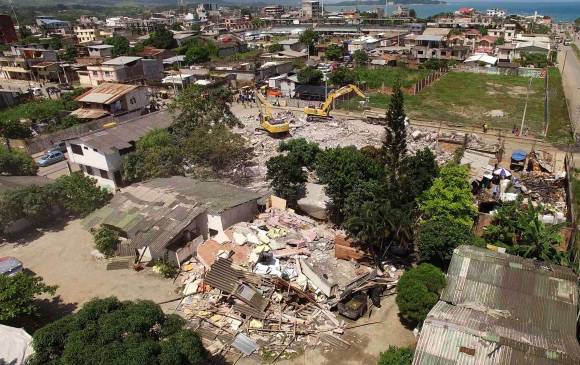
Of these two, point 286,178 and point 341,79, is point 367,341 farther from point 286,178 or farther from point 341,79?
point 341,79

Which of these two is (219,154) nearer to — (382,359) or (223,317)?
(223,317)

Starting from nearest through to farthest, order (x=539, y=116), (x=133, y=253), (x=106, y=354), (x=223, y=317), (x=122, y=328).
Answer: (x=106, y=354) → (x=122, y=328) → (x=223, y=317) → (x=133, y=253) → (x=539, y=116)

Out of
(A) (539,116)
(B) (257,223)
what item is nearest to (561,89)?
(A) (539,116)

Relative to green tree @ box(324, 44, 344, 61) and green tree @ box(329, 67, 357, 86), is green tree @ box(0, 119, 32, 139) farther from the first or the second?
green tree @ box(324, 44, 344, 61)

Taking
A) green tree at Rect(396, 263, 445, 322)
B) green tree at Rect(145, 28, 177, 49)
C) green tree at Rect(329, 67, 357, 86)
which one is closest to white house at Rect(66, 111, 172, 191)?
green tree at Rect(396, 263, 445, 322)

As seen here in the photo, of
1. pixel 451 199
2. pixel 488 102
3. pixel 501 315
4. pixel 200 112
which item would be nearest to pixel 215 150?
pixel 200 112

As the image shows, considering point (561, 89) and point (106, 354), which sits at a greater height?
point (106, 354)
